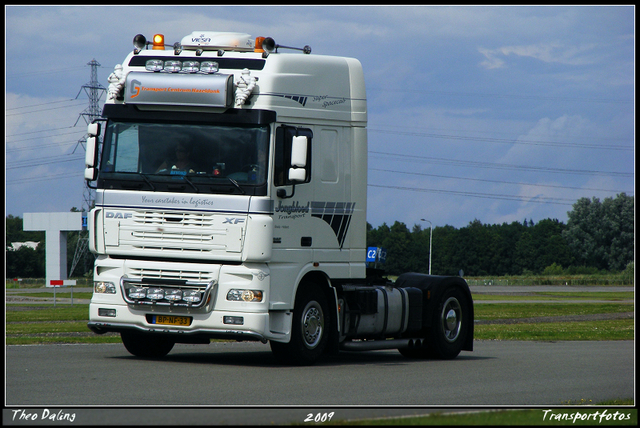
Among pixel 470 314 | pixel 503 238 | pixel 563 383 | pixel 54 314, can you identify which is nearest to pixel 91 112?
pixel 54 314

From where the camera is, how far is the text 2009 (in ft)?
25.9

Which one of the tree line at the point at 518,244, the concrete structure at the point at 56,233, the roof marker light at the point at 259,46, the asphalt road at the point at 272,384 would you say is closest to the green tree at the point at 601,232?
the tree line at the point at 518,244

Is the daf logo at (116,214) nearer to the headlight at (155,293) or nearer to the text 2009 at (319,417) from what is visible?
the headlight at (155,293)

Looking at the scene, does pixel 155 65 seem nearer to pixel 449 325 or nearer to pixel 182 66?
pixel 182 66

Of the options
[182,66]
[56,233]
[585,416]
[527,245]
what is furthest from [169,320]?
[527,245]

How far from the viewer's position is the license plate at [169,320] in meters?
12.3

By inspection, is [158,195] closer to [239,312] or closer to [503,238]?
[239,312]

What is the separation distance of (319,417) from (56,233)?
67.1 m

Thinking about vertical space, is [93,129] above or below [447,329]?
above

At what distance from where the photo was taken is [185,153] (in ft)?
40.7

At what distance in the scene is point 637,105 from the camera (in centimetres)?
984

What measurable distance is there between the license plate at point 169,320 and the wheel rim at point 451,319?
5.16 meters

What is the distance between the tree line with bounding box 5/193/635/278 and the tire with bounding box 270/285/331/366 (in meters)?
90.4

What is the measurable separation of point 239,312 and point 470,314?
548cm
